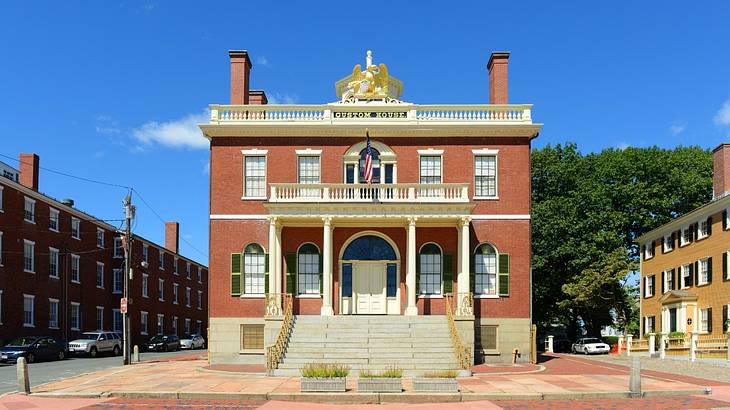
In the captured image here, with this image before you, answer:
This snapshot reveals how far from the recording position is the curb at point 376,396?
19.8 metres

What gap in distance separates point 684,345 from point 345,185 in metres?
21.0

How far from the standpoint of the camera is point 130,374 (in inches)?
1127

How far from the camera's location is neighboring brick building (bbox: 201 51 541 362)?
33.1 metres

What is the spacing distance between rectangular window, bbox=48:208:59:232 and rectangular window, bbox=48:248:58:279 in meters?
1.49

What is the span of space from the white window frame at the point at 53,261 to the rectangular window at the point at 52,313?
1698 millimetres

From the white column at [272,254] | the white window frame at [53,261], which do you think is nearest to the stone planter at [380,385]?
the white column at [272,254]

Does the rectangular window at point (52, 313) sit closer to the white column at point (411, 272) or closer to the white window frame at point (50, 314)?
the white window frame at point (50, 314)

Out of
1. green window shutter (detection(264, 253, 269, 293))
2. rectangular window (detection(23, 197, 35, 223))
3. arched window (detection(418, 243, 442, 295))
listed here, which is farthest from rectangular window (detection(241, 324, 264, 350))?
rectangular window (detection(23, 197, 35, 223))

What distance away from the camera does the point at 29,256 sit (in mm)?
49000

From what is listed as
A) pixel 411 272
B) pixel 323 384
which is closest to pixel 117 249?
pixel 411 272

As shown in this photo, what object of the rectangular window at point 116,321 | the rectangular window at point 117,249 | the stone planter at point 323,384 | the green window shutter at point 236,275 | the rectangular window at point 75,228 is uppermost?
the rectangular window at point 75,228

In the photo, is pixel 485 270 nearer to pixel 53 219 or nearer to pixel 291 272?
pixel 291 272

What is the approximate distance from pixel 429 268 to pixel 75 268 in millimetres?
31974

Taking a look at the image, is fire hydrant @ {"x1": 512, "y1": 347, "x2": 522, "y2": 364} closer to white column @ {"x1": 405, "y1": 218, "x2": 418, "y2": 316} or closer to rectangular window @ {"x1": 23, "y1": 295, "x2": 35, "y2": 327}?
white column @ {"x1": 405, "y1": 218, "x2": 418, "y2": 316}
